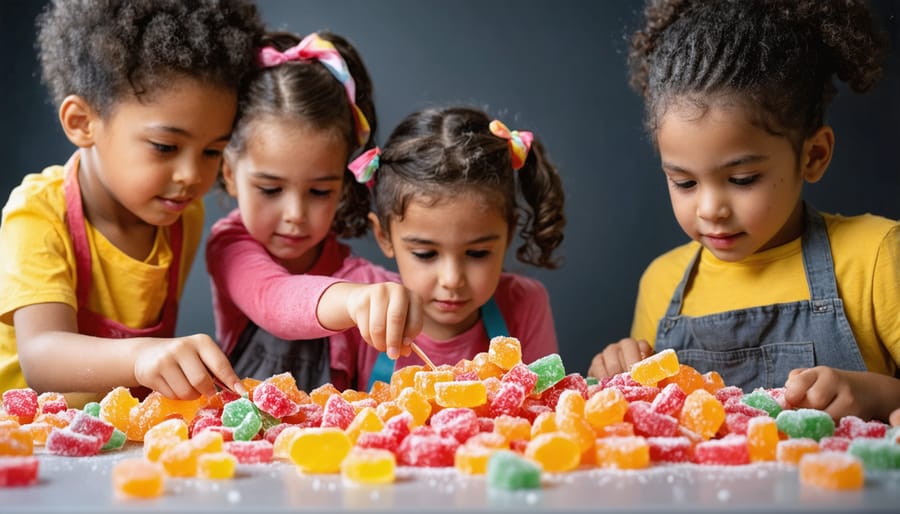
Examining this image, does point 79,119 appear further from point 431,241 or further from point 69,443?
point 69,443

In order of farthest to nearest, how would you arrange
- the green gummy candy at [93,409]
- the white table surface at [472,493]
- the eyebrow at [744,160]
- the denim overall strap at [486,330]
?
1. the denim overall strap at [486,330]
2. the eyebrow at [744,160]
3. the green gummy candy at [93,409]
4. the white table surface at [472,493]

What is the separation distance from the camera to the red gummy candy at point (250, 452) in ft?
2.92

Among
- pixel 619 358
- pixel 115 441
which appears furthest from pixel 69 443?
pixel 619 358

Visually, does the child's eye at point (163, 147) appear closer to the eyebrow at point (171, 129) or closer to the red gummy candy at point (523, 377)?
the eyebrow at point (171, 129)

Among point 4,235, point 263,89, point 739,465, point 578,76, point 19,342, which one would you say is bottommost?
point 739,465

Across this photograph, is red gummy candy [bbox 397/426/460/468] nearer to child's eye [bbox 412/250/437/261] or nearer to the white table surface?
the white table surface

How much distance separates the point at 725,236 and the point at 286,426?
743 mm

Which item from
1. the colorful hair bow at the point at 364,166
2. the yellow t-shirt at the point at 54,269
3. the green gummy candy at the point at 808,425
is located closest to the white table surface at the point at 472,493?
the green gummy candy at the point at 808,425

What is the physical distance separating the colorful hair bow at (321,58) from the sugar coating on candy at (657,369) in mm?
791

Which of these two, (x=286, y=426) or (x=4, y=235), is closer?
(x=286, y=426)

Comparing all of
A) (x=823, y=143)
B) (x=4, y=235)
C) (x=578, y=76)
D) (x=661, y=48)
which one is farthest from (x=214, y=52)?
(x=823, y=143)

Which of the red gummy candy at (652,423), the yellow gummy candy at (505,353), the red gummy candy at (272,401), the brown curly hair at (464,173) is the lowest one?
the red gummy candy at (652,423)

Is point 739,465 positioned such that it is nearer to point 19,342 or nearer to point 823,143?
point 823,143

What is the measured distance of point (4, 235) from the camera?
57.2 inches
